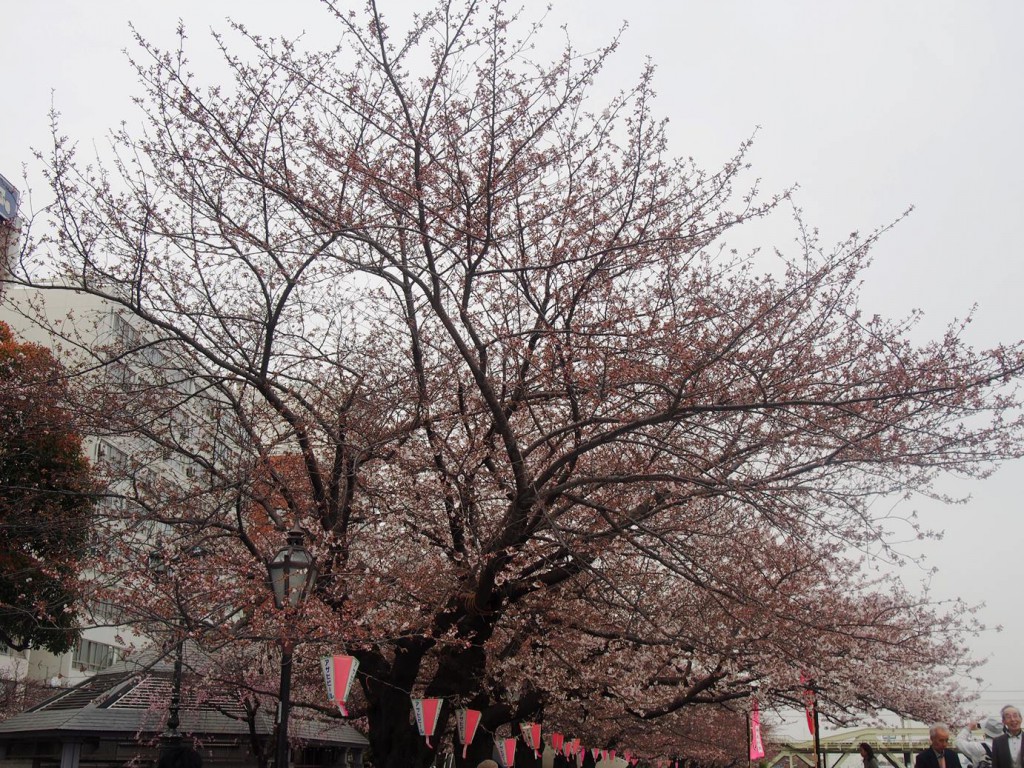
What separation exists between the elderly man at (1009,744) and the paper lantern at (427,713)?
7.75 m

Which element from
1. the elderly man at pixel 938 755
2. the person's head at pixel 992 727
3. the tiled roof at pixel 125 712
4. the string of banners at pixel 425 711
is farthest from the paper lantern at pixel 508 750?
the person's head at pixel 992 727

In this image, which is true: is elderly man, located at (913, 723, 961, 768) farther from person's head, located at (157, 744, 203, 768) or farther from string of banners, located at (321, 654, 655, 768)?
person's head, located at (157, 744, 203, 768)

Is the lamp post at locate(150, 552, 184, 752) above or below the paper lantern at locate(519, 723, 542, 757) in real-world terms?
above

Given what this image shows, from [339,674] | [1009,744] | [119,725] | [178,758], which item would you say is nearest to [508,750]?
[119,725]

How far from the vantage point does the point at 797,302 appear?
11.4 m

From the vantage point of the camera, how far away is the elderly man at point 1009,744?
7762 millimetres

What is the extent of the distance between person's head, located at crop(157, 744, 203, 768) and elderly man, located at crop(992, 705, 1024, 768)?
9118 millimetres

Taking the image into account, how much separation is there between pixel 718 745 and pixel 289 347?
28221 mm

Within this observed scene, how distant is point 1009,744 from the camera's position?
25.6 feet

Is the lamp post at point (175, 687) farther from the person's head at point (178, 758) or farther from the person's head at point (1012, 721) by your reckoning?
the person's head at point (1012, 721)

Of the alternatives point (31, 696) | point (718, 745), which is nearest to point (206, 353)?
point (31, 696)

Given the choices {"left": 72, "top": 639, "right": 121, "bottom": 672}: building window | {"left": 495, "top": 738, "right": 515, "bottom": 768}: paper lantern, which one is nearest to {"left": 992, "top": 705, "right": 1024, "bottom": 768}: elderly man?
{"left": 495, "top": 738, "right": 515, "bottom": 768}: paper lantern

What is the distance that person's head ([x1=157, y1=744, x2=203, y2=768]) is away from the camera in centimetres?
1212

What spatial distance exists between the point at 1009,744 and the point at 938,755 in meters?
2.31
